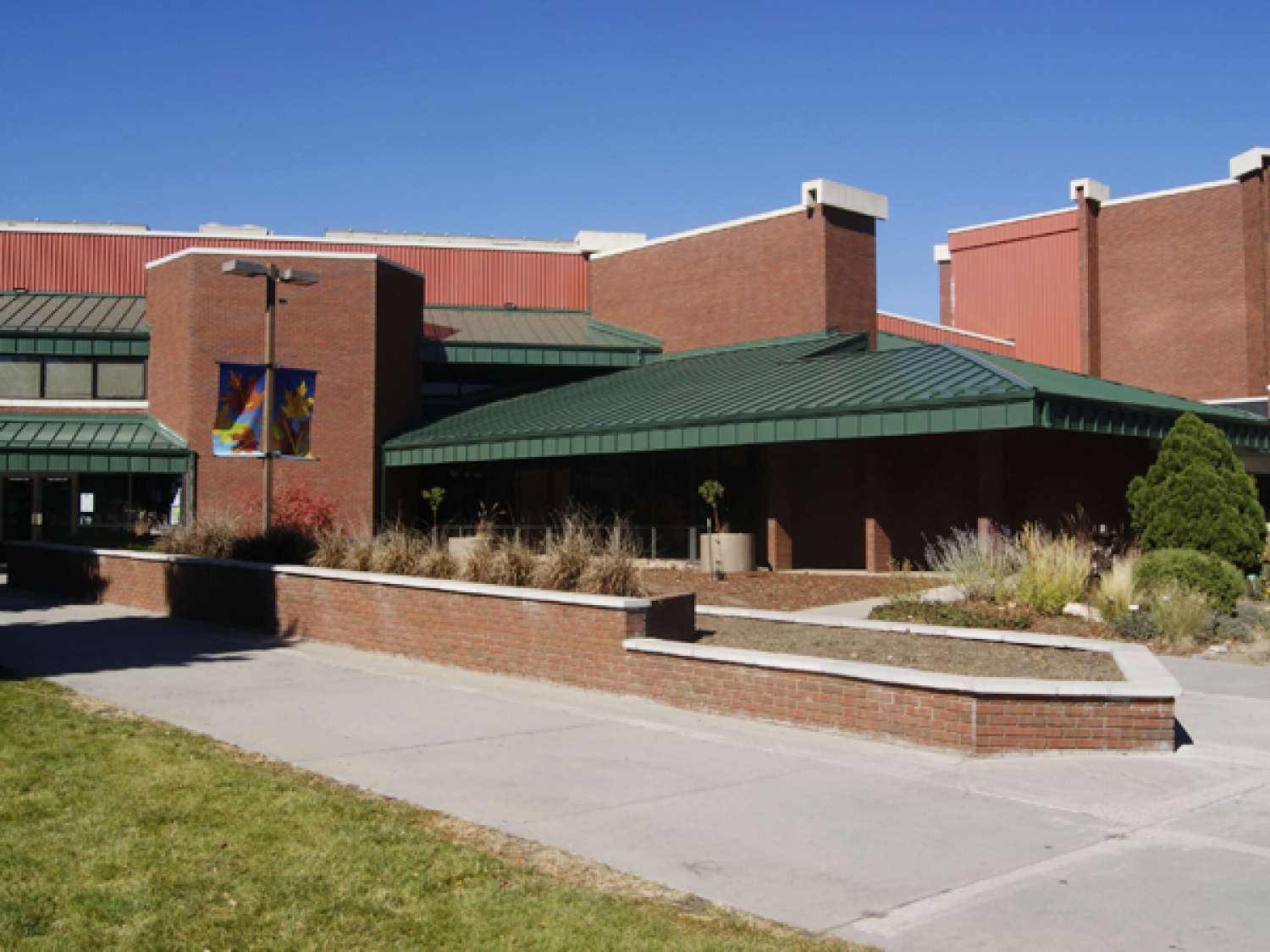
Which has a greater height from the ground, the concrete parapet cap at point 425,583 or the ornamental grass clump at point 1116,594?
the concrete parapet cap at point 425,583

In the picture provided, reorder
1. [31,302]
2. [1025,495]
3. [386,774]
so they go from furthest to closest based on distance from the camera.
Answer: [31,302]
[1025,495]
[386,774]

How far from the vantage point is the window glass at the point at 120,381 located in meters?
30.8

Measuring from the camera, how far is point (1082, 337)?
3756 centimetres

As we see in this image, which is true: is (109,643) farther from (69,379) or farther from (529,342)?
(69,379)

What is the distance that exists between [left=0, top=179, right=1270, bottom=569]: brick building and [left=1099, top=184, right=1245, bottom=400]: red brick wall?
7466 millimetres

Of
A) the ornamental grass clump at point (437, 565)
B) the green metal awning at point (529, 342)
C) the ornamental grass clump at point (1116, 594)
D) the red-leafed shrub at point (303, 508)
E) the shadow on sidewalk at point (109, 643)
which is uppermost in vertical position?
the green metal awning at point (529, 342)

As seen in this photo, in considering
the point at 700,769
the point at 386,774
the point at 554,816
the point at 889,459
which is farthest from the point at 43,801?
the point at 889,459

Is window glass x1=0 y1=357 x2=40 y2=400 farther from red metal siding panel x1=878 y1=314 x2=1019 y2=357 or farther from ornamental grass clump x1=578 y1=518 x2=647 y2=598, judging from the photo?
red metal siding panel x1=878 y1=314 x2=1019 y2=357

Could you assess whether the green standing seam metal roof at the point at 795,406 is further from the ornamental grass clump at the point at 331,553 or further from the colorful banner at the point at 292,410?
the ornamental grass clump at the point at 331,553

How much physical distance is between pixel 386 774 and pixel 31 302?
3045 centimetres

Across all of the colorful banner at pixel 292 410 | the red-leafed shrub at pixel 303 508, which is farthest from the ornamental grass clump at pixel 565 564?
the red-leafed shrub at pixel 303 508

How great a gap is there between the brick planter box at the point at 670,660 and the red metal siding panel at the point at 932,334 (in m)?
24.2

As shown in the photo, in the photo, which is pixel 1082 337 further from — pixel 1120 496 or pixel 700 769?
pixel 700 769

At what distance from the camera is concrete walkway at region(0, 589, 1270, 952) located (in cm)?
531
